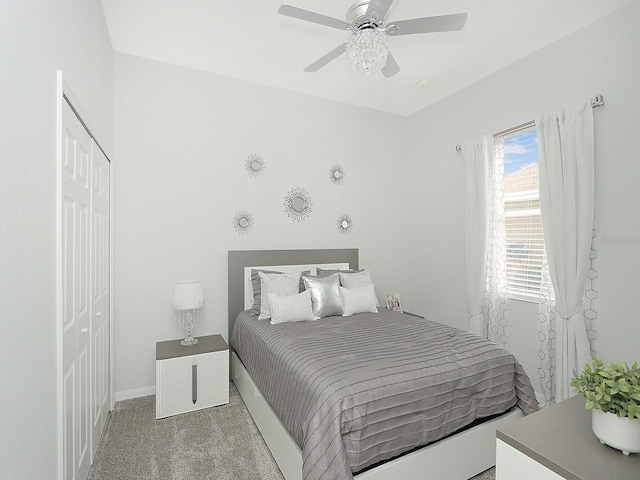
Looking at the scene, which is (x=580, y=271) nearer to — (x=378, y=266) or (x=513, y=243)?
(x=513, y=243)

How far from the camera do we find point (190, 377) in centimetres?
265

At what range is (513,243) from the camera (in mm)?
3080

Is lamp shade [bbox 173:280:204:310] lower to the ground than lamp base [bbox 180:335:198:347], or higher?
higher

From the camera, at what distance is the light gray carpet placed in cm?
194

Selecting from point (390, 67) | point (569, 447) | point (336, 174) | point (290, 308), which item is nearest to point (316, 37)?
point (390, 67)

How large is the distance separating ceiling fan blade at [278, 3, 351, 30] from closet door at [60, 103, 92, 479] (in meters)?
1.19

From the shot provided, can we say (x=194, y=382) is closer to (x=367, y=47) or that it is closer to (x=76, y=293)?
(x=76, y=293)

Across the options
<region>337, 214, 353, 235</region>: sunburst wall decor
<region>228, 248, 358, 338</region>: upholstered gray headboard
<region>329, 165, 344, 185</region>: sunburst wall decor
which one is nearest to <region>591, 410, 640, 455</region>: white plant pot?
<region>228, 248, 358, 338</region>: upholstered gray headboard

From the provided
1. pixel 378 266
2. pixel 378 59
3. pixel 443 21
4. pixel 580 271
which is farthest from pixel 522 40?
pixel 378 266

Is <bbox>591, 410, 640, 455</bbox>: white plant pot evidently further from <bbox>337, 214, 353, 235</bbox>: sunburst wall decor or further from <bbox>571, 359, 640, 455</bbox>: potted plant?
<bbox>337, 214, 353, 235</bbox>: sunburst wall decor

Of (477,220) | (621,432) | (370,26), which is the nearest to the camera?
(621,432)

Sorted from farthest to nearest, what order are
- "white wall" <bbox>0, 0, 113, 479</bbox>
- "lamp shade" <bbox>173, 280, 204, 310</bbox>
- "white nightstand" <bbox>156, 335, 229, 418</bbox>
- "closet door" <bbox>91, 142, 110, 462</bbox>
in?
1. "lamp shade" <bbox>173, 280, 204, 310</bbox>
2. "white nightstand" <bbox>156, 335, 229, 418</bbox>
3. "closet door" <bbox>91, 142, 110, 462</bbox>
4. "white wall" <bbox>0, 0, 113, 479</bbox>

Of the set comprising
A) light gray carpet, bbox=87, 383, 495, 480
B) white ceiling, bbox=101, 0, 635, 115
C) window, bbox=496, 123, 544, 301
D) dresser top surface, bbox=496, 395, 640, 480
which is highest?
white ceiling, bbox=101, 0, 635, 115

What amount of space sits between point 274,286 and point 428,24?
2260mm
